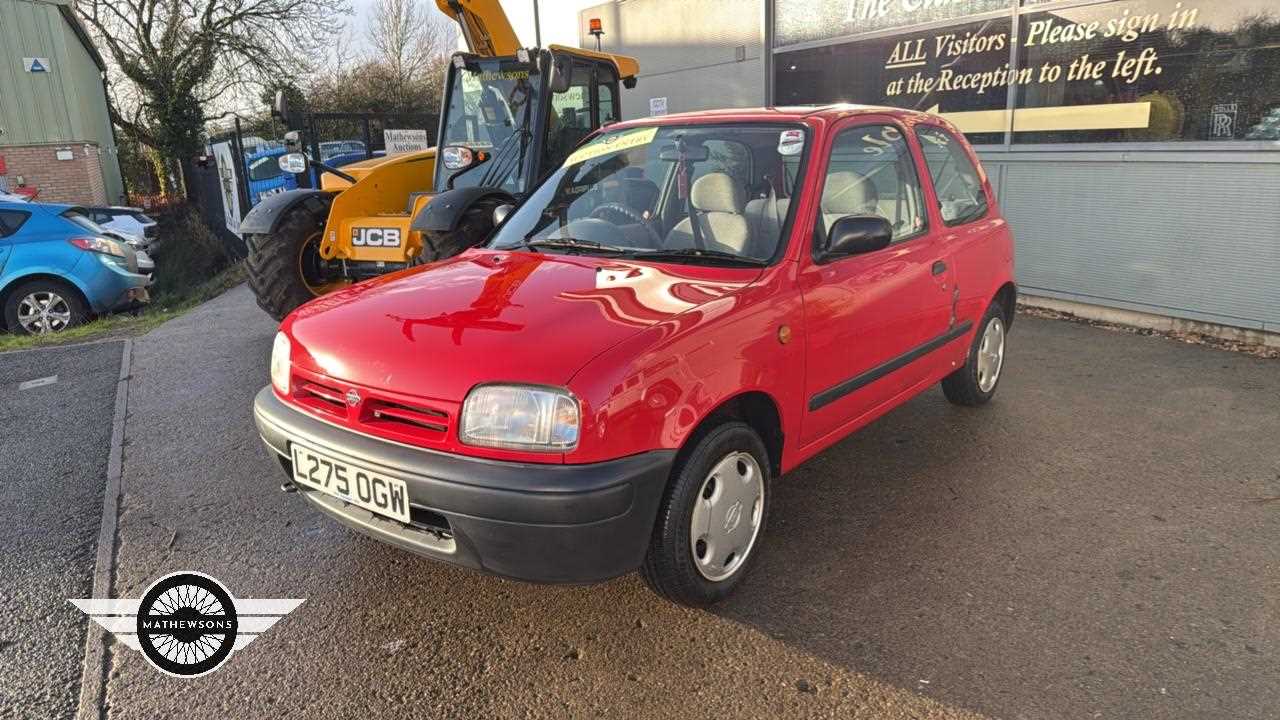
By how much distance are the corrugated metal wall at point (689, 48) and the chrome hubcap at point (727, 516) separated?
8447mm

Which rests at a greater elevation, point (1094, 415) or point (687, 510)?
point (687, 510)

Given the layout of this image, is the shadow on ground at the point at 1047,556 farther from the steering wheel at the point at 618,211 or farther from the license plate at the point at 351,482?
the steering wheel at the point at 618,211

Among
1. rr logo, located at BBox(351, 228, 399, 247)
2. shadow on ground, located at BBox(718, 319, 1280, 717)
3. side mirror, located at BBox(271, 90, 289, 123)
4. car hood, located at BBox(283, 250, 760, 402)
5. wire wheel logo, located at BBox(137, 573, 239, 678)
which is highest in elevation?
side mirror, located at BBox(271, 90, 289, 123)

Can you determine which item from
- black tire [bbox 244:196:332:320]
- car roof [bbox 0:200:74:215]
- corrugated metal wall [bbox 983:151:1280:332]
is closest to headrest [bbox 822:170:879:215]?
corrugated metal wall [bbox 983:151:1280:332]

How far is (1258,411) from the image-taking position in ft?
16.3

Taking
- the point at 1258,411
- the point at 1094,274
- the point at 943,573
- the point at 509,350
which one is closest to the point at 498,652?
the point at 509,350

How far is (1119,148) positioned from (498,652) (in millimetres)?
6574

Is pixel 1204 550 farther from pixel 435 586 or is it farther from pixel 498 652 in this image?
pixel 435 586

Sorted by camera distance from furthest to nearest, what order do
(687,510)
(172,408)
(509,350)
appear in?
(172,408), (687,510), (509,350)

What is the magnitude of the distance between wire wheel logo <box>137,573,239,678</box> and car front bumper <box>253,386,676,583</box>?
2.75 ft

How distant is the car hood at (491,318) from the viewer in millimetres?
2539

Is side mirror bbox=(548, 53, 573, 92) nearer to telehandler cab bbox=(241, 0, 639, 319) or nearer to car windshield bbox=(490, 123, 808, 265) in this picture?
telehandler cab bbox=(241, 0, 639, 319)

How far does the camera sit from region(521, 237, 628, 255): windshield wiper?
139 inches

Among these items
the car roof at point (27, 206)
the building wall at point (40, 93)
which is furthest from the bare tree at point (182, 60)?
the car roof at point (27, 206)
